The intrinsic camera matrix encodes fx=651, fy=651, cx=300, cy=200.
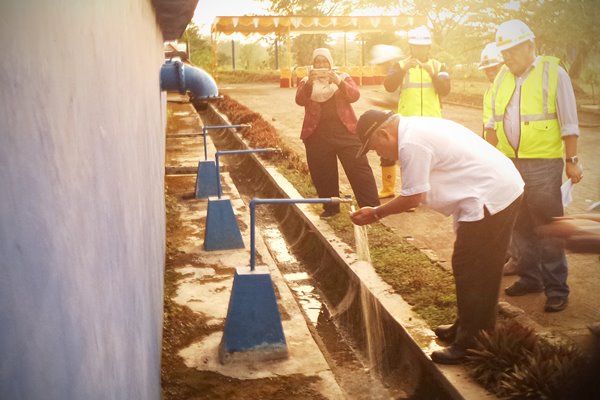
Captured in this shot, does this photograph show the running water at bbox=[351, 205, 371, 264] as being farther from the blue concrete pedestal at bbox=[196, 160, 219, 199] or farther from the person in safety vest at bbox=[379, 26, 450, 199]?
the blue concrete pedestal at bbox=[196, 160, 219, 199]

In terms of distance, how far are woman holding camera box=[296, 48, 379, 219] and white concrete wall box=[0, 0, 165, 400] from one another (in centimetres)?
520

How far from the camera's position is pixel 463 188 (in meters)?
3.94

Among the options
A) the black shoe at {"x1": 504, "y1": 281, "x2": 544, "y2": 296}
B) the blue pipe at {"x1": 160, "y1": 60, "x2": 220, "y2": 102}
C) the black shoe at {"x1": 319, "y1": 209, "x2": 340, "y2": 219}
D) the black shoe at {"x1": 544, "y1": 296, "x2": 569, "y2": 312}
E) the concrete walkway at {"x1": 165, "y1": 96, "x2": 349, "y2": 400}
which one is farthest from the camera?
the black shoe at {"x1": 319, "y1": 209, "x2": 340, "y2": 219}

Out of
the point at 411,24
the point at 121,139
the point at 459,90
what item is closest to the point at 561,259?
the point at 121,139

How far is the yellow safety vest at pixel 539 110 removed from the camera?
4805 millimetres

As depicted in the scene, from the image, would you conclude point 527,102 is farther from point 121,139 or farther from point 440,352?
point 121,139

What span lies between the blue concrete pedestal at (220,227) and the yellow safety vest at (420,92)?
2389mm

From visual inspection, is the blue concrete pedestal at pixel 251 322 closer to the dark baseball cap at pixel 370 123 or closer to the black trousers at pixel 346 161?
the dark baseball cap at pixel 370 123

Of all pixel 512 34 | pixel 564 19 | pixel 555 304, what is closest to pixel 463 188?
pixel 512 34

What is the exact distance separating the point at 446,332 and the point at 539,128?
1693 mm

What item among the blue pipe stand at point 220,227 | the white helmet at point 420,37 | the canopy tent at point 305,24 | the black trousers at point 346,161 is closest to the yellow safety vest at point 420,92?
the white helmet at point 420,37

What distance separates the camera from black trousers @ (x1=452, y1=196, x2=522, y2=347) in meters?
4.02

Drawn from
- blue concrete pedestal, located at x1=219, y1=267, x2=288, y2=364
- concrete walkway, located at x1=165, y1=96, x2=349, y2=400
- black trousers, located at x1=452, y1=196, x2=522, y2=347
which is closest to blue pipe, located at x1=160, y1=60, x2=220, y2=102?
concrete walkway, located at x1=165, y1=96, x2=349, y2=400

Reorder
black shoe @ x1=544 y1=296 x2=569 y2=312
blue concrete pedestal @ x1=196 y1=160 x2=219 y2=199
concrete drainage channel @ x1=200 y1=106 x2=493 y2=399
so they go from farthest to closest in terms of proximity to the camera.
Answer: blue concrete pedestal @ x1=196 y1=160 x2=219 y2=199 < black shoe @ x1=544 y1=296 x2=569 y2=312 < concrete drainage channel @ x1=200 y1=106 x2=493 y2=399
